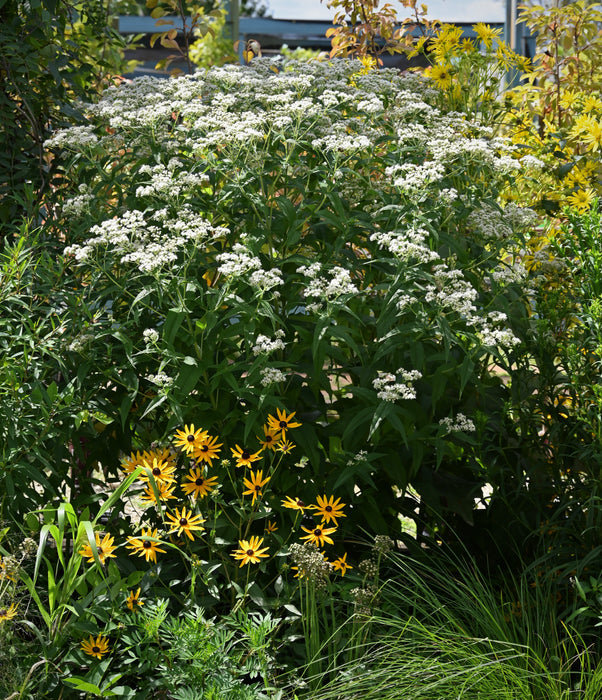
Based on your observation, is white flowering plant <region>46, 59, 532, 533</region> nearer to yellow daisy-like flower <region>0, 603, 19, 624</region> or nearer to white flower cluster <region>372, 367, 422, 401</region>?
white flower cluster <region>372, 367, 422, 401</region>

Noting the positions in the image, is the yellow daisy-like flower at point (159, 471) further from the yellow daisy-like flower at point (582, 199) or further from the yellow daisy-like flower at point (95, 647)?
Answer: the yellow daisy-like flower at point (582, 199)

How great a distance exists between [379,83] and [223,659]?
2.01 meters

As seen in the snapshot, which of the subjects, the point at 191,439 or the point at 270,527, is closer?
the point at 191,439

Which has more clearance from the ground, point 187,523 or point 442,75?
point 442,75

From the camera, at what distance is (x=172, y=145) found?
271 cm

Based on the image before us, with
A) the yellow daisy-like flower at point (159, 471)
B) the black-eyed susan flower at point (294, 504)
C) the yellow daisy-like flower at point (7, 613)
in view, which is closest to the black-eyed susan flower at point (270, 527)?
the black-eyed susan flower at point (294, 504)

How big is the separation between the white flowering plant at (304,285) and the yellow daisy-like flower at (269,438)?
0.21 feet

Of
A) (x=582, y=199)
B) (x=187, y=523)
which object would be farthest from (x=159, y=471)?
(x=582, y=199)

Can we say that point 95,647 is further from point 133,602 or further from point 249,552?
point 249,552

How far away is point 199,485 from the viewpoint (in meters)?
2.29

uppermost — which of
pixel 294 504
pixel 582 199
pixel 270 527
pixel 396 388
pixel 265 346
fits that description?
pixel 582 199

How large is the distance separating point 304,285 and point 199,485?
68 cm

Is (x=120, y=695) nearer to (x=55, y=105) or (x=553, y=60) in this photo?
(x=55, y=105)

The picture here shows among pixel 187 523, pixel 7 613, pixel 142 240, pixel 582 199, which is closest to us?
pixel 7 613
